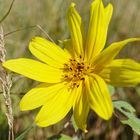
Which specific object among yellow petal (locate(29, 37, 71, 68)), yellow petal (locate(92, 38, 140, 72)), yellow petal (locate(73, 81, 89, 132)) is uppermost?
yellow petal (locate(29, 37, 71, 68))

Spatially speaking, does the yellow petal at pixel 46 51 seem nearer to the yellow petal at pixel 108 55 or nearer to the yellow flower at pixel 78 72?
the yellow flower at pixel 78 72

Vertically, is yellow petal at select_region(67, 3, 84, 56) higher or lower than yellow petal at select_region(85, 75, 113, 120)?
higher

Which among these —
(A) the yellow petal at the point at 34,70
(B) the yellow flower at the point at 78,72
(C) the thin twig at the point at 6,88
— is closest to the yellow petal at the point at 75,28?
(B) the yellow flower at the point at 78,72

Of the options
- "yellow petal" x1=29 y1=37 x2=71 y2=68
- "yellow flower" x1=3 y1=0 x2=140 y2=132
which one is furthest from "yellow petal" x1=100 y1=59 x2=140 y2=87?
"yellow petal" x1=29 y1=37 x2=71 y2=68

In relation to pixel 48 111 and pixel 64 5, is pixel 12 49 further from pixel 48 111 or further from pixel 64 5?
pixel 48 111

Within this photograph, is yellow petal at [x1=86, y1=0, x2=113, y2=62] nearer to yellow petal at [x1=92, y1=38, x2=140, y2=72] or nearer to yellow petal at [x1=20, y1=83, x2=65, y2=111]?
yellow petal at [x1=92, y1=38, x2=140, y2=72]

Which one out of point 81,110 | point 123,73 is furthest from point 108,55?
point 81,110

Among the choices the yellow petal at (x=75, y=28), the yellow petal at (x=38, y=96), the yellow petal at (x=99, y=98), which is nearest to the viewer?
the yellow petal at (x=99, y=98)

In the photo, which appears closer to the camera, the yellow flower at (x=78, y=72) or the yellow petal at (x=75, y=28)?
the yellow flower at (x=78, y=72)
